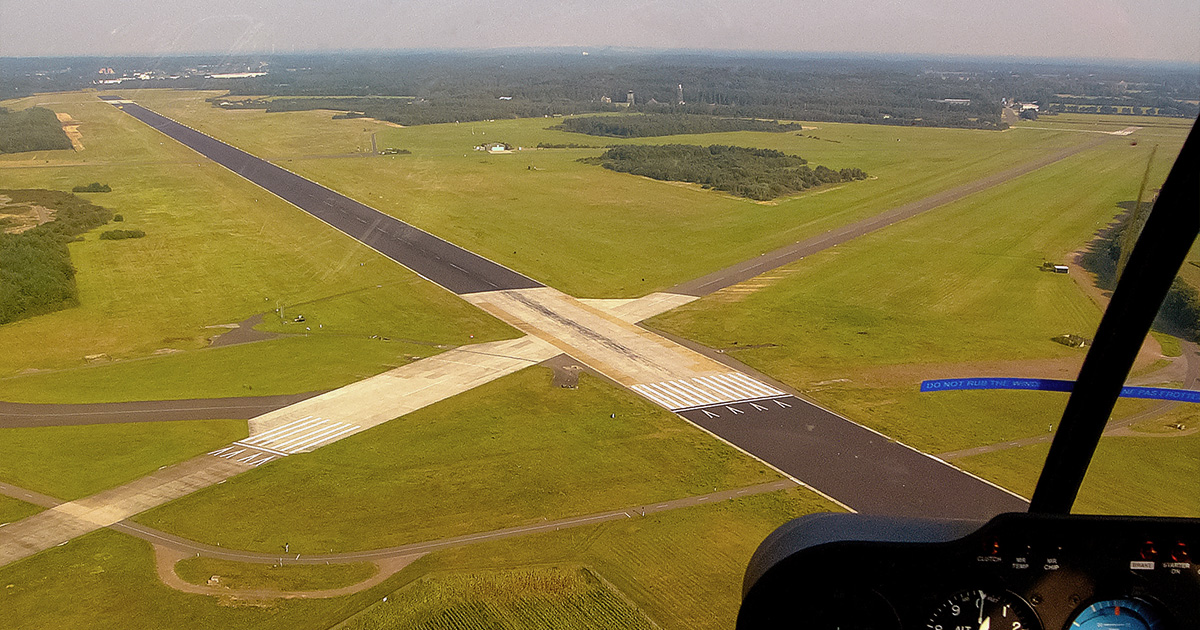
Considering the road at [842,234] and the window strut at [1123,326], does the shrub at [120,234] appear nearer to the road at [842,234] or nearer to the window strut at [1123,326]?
the road at [842,234]

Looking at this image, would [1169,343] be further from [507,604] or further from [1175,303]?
[507,604]

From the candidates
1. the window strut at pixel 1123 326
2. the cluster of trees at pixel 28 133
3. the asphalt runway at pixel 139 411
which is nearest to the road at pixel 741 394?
the window strut at pixel 1123 326

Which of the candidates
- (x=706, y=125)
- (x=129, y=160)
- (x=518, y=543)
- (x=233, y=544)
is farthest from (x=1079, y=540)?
(x=706, y=125)

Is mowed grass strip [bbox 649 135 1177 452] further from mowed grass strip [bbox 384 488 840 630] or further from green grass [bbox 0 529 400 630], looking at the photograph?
green grass [bbox 0 529 400 630]

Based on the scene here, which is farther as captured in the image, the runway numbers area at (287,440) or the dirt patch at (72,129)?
the dirt patch at (72,129)

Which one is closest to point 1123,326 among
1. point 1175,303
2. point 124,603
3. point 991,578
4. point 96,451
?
point 1175,303

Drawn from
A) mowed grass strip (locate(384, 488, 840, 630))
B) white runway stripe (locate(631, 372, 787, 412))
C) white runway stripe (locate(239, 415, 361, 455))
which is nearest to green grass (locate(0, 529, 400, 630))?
mowed grass strip (locate(384, 488, 840, 630))

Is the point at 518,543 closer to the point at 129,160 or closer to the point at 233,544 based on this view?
the point at 233,544
